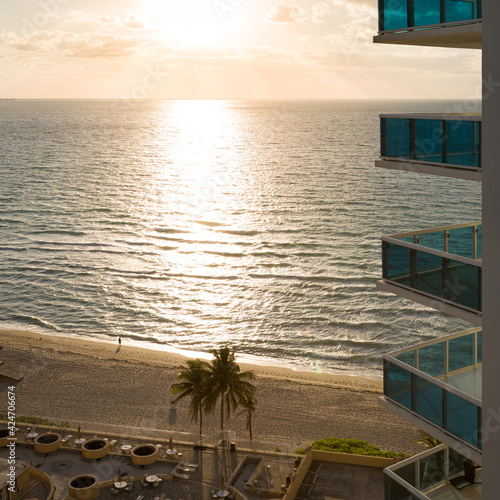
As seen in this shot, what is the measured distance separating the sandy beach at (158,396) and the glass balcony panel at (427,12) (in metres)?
24.5

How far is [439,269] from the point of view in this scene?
1009 centimetres

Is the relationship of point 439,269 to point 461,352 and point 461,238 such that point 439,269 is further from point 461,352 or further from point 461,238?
point 461,352

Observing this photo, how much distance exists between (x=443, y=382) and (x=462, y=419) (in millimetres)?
652

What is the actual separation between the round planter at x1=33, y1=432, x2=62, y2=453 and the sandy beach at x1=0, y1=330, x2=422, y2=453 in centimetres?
410

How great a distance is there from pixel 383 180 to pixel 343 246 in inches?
1760

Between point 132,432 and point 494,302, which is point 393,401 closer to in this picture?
point 494,302

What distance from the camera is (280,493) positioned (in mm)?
21188

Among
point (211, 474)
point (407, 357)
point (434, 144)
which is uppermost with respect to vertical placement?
point (434, 144)

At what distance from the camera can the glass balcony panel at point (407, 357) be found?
11.0m

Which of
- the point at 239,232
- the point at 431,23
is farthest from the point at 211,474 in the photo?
the point at 239,232

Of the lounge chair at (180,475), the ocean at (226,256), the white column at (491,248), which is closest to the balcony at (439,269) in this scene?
the white column at (491,248)

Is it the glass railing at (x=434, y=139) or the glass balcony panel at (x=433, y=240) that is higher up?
the glass railing at (x=434, y=139)

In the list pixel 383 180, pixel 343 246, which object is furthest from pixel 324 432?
pixel 383 180

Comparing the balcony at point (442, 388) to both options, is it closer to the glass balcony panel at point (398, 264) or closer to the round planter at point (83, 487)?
the glass balcony panel at point (398, 264)
